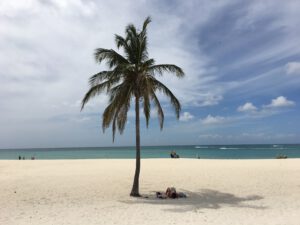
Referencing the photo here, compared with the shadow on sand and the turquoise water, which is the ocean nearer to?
the turquoise water

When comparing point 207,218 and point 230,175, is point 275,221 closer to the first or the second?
point 207,218

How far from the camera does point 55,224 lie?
7.43m

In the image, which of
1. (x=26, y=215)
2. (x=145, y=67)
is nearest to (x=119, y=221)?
(x=26, y=215)

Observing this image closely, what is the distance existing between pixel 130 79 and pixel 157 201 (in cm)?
471

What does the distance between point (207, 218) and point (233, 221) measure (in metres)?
0.70

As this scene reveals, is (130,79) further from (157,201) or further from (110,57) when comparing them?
(157,201)

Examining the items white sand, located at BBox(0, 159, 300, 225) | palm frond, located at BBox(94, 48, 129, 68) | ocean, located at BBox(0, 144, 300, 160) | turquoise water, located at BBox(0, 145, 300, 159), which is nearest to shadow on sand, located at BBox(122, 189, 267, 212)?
white sand, located at BBox(0, 159, 300, 225)

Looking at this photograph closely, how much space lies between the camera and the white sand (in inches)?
315

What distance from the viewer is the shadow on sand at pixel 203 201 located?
9.62m

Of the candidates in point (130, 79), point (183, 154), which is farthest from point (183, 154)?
point (130, 79)

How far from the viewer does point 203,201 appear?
10.9 meters

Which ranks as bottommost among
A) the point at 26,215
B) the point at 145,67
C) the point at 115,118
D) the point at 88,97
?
the point at 26,215

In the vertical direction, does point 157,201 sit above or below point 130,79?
below

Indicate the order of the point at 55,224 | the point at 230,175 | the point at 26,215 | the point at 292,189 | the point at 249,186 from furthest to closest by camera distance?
the point at 230,175, the point at 249,186, the point at 292,189, the point at 26,215, the point at 55,224
